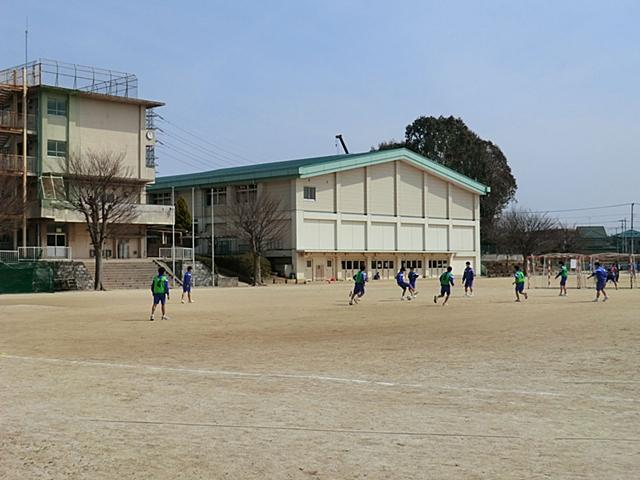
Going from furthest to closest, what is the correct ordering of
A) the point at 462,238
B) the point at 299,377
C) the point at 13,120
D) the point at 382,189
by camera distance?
1. the point at 462,238
2. the point at 382,189
3. the point at 13,120
4. the point at 299,377

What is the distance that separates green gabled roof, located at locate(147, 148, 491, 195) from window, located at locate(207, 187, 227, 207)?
839 millimetres

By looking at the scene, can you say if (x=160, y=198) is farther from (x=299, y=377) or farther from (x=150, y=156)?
(x=299, y=377)

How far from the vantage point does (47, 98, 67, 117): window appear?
5812cm

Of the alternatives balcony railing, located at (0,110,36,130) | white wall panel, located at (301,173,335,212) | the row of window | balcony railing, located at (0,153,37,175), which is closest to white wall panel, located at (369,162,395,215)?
white wall panel, located at (301,173,335,212)

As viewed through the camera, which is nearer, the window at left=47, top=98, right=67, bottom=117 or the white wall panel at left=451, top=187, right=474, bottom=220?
the window at left=47, top=98, right=67, bottom=117

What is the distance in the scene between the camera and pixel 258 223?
64.8 m

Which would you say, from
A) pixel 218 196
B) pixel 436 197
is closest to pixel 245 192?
pixel 218 196

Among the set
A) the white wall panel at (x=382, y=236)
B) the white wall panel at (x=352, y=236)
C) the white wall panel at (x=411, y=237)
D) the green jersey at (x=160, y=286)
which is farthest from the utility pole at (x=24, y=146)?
the white wall panel at (x=411, y=237)

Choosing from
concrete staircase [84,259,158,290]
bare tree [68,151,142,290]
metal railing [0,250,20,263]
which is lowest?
concrete staircase [84,259,158,290]

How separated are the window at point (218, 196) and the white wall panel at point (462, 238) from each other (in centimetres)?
2433

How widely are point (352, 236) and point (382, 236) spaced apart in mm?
3990

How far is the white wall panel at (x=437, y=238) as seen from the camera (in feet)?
264

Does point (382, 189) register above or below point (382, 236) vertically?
above

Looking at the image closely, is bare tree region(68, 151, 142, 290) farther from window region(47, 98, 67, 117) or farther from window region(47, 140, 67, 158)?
window region(47, 98, 67, 117)
